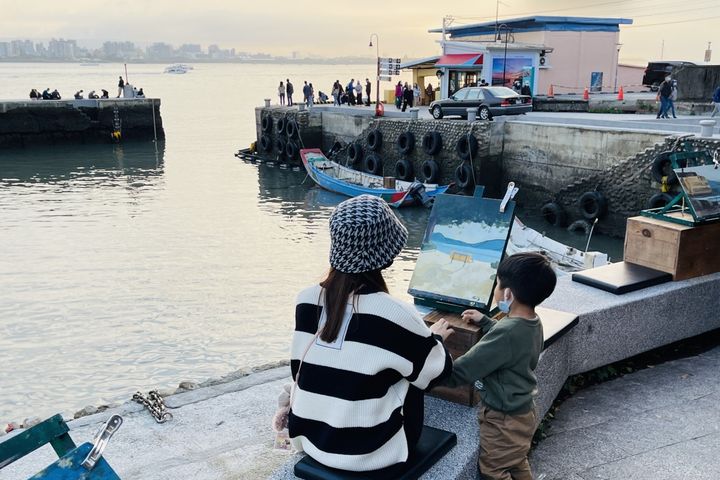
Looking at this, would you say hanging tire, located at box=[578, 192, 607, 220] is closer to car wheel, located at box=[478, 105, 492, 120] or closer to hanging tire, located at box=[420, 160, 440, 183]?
car wheel, located at box=[478, 105, 492, 120]

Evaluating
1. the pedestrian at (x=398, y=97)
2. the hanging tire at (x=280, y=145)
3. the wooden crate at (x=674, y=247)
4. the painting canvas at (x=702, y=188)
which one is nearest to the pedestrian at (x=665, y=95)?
the pedestrian at (x=398, y=97)

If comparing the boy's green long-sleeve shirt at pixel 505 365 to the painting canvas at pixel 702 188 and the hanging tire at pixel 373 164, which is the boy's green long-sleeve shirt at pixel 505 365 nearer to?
the painting canvas at pixel 702 188

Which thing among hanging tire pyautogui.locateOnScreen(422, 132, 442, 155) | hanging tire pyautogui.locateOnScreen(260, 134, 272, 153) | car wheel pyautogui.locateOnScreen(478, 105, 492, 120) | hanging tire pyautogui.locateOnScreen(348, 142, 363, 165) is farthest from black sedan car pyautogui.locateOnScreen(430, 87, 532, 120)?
hanging tire pyautogui.locateOnScreen(260, 134, 272, 153)

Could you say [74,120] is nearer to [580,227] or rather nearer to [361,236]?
[580,227]

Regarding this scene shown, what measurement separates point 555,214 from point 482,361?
16.9 meters

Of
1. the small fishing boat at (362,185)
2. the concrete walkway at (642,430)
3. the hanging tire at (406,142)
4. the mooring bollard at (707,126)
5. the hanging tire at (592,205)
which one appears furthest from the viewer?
the hanging tire at (406,142)

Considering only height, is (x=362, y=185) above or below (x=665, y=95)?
below

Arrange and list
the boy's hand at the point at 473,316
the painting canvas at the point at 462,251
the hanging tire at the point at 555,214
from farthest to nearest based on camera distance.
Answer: the hanging tire at the point at 555,214 < the painting canvas at the point at 462,251 < the boy's hand at the point at 473,316

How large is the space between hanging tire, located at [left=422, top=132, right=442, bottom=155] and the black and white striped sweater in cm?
2116

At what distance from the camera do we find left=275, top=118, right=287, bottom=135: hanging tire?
32.2m

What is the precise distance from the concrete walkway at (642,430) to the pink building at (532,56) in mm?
28537

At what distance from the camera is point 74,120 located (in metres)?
39.2

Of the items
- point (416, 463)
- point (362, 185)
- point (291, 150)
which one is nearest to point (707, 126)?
point (362, 185)

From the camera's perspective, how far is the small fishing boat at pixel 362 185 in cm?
2117
